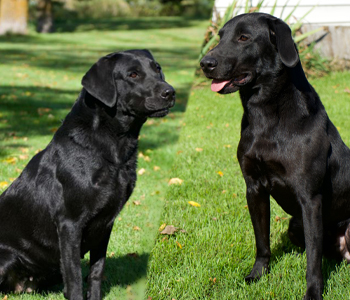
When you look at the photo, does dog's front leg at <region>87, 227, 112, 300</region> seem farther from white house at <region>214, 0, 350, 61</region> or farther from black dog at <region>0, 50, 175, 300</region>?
white house at <region>214, 0, 350, 61</region>

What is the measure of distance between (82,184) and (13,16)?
23.3 metres

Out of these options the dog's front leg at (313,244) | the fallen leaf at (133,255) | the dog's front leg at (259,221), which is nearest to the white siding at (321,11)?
the fallen leaf at (133,255)

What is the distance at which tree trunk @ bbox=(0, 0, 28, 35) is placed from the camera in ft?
77.3

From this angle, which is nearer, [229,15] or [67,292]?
[67,292]

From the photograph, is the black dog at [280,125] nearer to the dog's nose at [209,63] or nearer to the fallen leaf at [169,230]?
the dog's nose at [209,63]

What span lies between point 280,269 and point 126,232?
4.89 ft

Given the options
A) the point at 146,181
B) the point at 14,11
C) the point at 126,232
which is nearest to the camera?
the point at 126,232

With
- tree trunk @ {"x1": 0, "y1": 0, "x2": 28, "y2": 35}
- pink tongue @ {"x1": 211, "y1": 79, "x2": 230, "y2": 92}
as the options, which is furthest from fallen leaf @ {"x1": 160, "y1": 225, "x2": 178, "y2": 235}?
tree trunk @ {"x1": 0, "y1": 0, "x2": 28, "y2": 35}

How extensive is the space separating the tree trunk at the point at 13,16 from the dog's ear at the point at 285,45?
2232 centimetres

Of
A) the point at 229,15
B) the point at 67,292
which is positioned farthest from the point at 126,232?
the point at 229,15

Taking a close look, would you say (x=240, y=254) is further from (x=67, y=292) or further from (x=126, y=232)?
(x=67, y=292)

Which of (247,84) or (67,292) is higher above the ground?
(247,84)

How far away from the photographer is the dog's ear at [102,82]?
3.28 m

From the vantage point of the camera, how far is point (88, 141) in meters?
3.32
